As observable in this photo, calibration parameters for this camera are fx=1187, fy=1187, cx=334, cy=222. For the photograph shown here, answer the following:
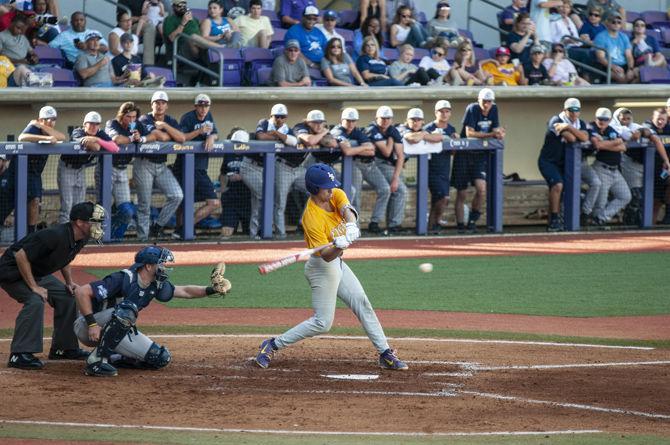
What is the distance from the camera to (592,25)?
23.8 metres

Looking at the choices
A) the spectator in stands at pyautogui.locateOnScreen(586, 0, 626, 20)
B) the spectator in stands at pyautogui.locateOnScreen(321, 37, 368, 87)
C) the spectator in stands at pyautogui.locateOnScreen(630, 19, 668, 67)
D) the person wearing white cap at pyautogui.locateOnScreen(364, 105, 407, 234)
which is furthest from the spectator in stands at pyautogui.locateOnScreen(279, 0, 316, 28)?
the spectator in stands at pyautogui.locateOnScreen(630, 19, 668, 67)

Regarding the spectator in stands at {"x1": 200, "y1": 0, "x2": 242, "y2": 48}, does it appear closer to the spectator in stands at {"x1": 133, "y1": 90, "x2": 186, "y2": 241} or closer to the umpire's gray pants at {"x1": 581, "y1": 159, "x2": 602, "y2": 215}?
the spectator in stands at {"x1": 133, "y1": 90, "x2": 186, "y2": 241}

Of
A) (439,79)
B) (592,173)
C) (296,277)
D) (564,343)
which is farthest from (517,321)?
(439,79)

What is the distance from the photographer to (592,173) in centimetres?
1955

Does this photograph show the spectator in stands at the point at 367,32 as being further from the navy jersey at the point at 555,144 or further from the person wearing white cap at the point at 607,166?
the person wearing white cap at the point at 607,166

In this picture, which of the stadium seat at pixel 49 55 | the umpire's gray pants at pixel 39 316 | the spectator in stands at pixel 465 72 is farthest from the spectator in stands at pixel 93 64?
the umpire's gray pants at pixel 39 316

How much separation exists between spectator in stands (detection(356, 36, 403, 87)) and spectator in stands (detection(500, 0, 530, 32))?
419 cm

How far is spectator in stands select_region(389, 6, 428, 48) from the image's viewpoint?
71.0ft

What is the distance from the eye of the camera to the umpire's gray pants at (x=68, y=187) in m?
16.5

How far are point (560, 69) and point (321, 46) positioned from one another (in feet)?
15.5

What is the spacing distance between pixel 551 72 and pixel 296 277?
346 inches

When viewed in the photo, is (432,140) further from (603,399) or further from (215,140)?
(603,399)

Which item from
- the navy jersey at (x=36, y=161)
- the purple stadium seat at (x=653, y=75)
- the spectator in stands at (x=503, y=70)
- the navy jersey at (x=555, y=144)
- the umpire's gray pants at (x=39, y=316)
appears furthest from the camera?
the purple stadium seat at (x=653, y=75)

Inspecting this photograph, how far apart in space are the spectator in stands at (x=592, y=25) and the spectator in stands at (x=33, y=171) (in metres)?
11.6
